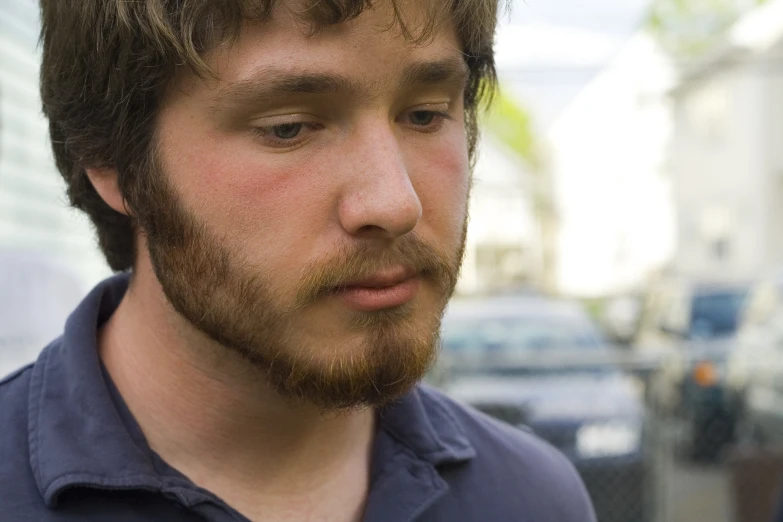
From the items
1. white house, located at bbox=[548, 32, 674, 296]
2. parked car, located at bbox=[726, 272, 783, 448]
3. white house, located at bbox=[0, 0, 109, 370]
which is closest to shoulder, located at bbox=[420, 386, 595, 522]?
white house, located at bbox=[0, 0, 109, 370]

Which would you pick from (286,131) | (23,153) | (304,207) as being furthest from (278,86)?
(23,153)

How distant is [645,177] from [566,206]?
31.5ft

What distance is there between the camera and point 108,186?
5.99 ft

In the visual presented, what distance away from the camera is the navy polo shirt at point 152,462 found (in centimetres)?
152

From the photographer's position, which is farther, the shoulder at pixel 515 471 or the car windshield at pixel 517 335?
the car windshield at pixel 517 335

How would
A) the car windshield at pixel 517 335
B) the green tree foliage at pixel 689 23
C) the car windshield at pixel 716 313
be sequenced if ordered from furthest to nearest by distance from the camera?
the green tree foliage at pixel 689 23 → the car windshield at pixel 716 313 → the car windshield at pixel 517 335

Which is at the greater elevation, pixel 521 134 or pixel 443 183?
pixel 521 134

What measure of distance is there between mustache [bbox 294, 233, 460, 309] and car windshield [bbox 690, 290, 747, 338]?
8.26 metres

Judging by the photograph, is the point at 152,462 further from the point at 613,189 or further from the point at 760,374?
the point at 613,189

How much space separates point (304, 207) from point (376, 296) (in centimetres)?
19

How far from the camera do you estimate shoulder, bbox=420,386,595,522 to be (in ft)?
6.22

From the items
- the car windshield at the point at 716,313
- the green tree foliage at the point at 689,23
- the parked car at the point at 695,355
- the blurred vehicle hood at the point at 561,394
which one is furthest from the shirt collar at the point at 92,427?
the green tree foliage at the point at 689,23

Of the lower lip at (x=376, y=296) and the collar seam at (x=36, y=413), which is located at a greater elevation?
the lower lip at (x=376, y=296)

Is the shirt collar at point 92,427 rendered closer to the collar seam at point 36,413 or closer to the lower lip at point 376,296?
the collar seam at point 36,413
